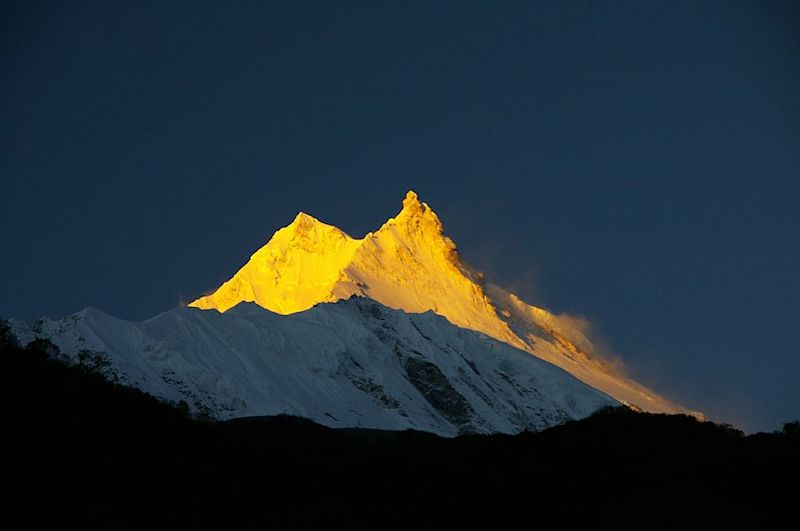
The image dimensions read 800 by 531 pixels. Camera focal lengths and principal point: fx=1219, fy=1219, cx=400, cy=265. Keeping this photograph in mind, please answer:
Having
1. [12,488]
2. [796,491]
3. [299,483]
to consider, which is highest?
Result: [796,491]

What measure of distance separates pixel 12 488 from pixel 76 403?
24.5 ft

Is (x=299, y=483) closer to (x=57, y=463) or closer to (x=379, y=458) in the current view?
(x=379, y=458)

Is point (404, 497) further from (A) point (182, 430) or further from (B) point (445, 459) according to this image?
(A) point (182, 430)

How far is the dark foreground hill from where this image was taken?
3375cm

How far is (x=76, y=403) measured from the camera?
131 ft

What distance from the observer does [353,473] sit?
40.5m

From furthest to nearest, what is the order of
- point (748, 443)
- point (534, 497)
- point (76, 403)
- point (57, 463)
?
1. point (748, 443)
2. point (76, 403)
3. point (534, 497)
4. point (57, 463)

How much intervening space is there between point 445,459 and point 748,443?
34.7 feet

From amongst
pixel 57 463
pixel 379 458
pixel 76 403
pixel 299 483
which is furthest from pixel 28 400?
pixel 379 458

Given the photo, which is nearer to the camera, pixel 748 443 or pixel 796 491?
pixel 796 491

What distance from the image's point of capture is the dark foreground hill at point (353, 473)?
33.8 m

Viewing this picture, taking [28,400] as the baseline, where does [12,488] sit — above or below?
below

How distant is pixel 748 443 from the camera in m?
42.5

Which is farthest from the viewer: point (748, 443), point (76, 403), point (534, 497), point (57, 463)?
point (748, 443)
